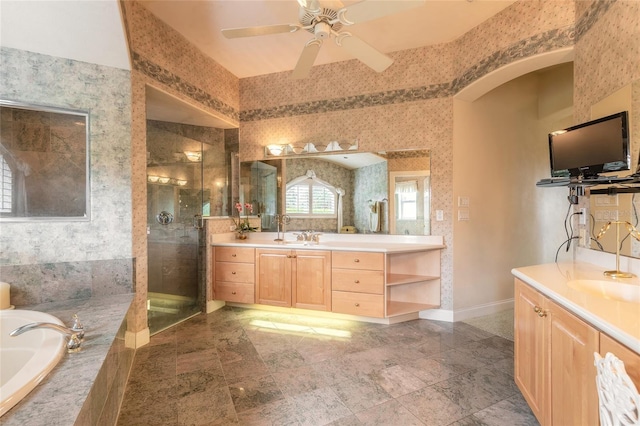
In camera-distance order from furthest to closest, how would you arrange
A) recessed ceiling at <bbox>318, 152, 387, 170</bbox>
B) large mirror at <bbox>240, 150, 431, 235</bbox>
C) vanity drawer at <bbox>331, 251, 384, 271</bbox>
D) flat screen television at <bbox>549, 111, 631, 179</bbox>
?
recessed ceiling at <bbox>318, 152, 387, 170</bbox> → large mirror at <bbox>240, 150, 431, 235</bbox> → vanity drawer at <bbox>331, 251, 384, 271</bbox> → flat screen television at <bbox>549, 111, 631, 179</bbox>

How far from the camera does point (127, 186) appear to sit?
7.61 feet

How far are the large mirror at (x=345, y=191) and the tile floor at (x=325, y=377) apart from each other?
1178 millimetres

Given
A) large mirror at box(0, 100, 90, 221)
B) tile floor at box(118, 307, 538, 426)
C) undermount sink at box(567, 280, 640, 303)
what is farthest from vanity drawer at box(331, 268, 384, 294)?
large mirror at box(0, 100, 90, 221)

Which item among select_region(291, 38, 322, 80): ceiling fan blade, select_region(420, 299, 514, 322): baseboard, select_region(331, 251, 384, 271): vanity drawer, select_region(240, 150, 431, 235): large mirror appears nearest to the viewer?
select_region(291, 38, 322, 80): ceiling fan blade

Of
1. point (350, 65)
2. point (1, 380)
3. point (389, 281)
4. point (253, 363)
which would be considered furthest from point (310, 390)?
point (350, 65)

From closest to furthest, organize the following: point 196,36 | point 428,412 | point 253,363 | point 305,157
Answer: point 428,412
point 253,363
point 196,36
point 305,157

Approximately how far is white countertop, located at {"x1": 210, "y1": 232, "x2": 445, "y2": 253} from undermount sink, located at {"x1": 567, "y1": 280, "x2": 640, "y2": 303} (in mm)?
1413

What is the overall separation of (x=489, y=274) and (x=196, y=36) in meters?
4.19

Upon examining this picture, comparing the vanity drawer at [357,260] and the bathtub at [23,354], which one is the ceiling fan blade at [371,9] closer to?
the vanity drawer at [357,260]

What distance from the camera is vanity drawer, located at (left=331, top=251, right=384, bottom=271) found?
110 inches

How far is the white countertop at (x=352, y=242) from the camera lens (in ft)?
9.54

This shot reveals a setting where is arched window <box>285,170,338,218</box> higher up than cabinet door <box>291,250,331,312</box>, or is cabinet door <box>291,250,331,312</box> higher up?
arched window <box>285,170,338,218</box>

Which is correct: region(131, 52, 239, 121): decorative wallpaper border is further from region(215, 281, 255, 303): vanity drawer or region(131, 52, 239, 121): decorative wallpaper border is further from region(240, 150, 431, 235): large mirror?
region(215, 281, 255, 303): vanity drawer

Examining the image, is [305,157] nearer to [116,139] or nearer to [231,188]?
[231,188]
